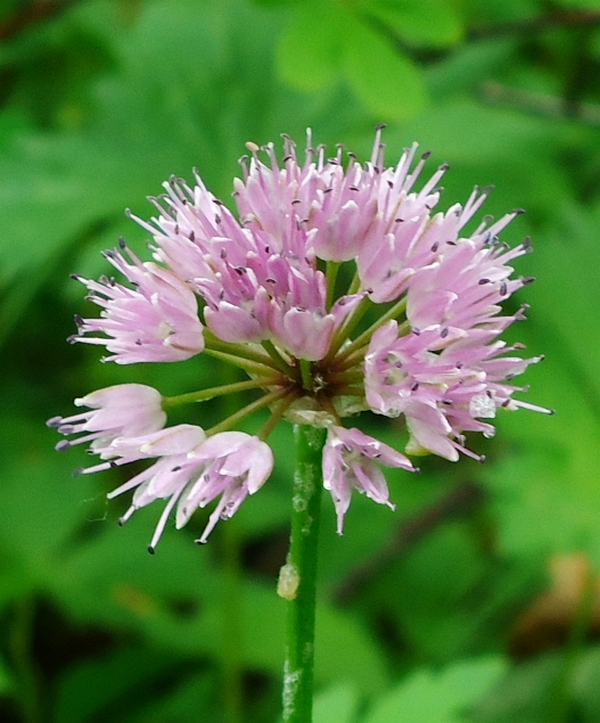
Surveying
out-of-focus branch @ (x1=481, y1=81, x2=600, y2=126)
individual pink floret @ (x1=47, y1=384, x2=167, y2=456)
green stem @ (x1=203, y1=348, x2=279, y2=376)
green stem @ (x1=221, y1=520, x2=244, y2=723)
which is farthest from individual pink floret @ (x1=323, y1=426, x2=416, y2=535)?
out-of-focus branch @ (x1=481, y1=81, x2=600, y2=126)

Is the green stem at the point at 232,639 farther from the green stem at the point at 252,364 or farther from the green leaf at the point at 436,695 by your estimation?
the green stem at the point at 252,364

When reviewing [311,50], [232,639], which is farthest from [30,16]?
[232,639]

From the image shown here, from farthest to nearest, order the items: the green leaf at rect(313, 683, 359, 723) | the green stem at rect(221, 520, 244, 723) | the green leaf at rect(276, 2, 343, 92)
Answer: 1. the green stem at rect(221, 520, 244, 723)
2. the green leaf at rect(276, 2, 343, 92)
3. the green leaf at rect(313, 683, 359, 723)

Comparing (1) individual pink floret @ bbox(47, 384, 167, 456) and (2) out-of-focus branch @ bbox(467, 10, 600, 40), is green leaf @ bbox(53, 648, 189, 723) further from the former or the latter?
(2) out-of-focus branch @ bbox(467, 10, 600, 40)

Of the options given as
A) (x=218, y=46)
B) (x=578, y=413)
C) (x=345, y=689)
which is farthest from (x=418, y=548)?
(x=218, y=46)

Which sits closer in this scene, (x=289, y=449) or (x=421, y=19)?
(x=421, y=19)

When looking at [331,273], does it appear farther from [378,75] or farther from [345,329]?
[378,75]
